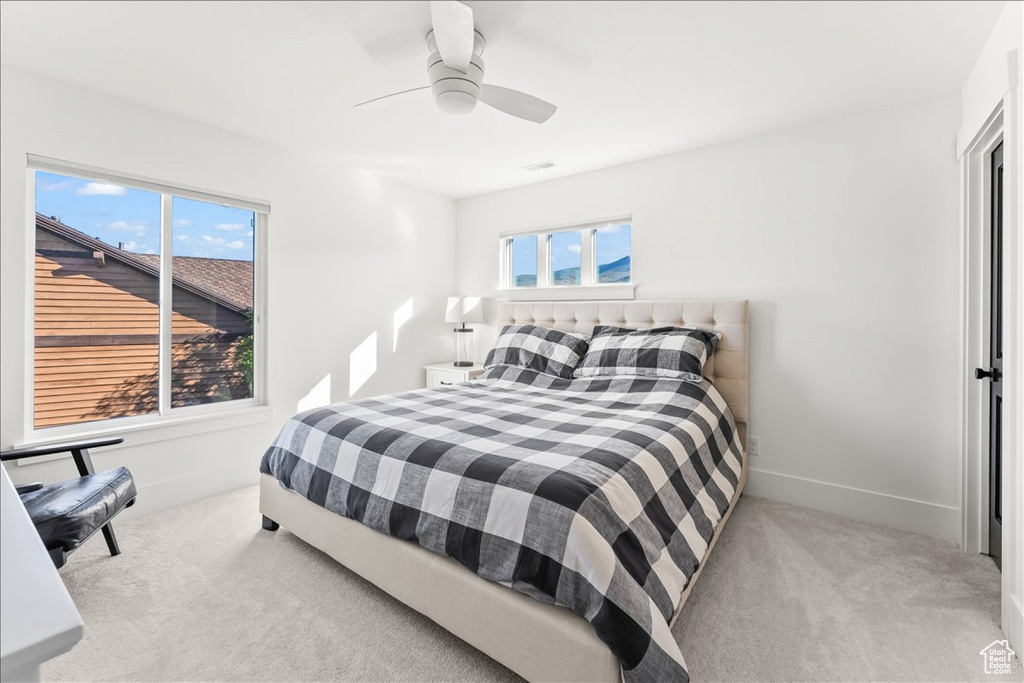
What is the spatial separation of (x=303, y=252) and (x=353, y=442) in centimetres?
199

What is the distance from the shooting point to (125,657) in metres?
1.59

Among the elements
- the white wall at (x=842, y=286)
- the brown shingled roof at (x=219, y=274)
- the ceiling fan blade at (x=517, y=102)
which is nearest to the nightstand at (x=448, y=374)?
the brown shingled roof at (x=219, y=274)

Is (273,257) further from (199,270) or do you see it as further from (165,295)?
(165,295)

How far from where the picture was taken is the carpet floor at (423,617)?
61.1 inches

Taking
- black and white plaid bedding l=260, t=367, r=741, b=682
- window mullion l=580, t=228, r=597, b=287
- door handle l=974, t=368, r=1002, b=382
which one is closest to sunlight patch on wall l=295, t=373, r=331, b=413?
black and white plaid bedding l=260, t=367, r=741, b=682

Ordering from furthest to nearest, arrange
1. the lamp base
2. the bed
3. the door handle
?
the lamp base
the door handle
the bed

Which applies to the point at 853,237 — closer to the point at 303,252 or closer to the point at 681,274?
the point at 681,274

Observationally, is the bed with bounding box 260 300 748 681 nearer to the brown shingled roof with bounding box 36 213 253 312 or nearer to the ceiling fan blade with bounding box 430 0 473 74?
the brown shingled roof with bounding box 36 213 253 312

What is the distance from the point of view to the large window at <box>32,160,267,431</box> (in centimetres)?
250

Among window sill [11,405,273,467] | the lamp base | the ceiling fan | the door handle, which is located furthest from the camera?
the lamp base

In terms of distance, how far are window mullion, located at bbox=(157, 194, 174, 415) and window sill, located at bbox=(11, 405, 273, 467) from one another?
0.16 metres

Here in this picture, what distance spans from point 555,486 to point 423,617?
88 centimetres

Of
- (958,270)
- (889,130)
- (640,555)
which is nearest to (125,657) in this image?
(640,555)

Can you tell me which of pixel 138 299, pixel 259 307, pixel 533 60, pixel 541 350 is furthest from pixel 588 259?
pixel 138 299
